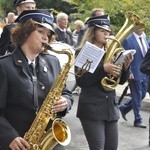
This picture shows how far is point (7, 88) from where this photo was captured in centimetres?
321

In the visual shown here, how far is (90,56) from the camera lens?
4363mm

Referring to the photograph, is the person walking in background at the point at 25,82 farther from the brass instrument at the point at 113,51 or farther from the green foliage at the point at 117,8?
the green foliage at the point at 117,8

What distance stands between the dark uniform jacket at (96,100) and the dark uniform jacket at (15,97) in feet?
4.12

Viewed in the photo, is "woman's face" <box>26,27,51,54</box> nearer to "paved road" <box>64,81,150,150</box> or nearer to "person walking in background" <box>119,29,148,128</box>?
"paved road" <box>64,81,150,150</box>

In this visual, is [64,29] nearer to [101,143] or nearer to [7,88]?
[101,143]

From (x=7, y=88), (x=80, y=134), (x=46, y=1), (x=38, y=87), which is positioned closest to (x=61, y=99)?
(x=38, y=87)

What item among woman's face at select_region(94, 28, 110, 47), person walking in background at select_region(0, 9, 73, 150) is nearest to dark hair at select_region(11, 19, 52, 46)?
person walking in background at select_region(0, 9, 73, 150)

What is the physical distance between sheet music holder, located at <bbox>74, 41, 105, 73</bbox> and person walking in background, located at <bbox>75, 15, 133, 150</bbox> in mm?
156

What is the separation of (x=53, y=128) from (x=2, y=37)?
8.21ft

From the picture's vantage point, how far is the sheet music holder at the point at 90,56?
4.34 meters

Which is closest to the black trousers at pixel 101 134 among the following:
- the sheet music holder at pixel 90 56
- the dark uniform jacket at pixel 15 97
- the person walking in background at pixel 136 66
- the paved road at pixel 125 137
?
the sheet music holder at pixel 90 56

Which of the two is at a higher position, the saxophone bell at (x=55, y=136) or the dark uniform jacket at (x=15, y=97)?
the dark uniform jacket at (x=15, y=97)

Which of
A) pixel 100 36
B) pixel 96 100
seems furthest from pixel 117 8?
pixel 96 100

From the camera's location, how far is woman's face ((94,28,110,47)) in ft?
15.3
